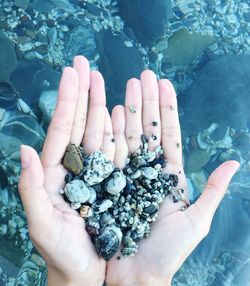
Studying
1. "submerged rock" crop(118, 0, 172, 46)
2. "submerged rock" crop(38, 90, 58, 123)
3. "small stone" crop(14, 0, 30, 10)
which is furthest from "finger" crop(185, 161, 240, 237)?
"small stone" crop(14, 0, 30, 10)

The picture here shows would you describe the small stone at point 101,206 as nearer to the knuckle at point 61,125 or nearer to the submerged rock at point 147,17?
the knuckle at point 61,125

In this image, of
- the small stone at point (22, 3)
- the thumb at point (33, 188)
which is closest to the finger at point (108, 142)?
the thumb at point (33, 188)

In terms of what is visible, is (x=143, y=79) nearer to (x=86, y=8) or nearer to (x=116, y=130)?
(x=116, y=130)

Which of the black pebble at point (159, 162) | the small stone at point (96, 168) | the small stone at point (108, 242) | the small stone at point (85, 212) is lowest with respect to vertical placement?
the small stone at point (108, 242)

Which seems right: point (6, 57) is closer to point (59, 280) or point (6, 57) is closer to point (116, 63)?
point (116, 63)

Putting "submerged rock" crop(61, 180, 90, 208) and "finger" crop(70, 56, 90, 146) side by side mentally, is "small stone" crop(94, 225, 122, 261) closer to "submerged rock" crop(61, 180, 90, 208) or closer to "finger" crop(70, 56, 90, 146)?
"submerged rock" crop(61, 180, 90, 208)

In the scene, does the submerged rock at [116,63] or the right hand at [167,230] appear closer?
the right hand at [167,230]

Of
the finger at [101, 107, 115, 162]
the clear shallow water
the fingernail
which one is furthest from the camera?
the clear shallow water
